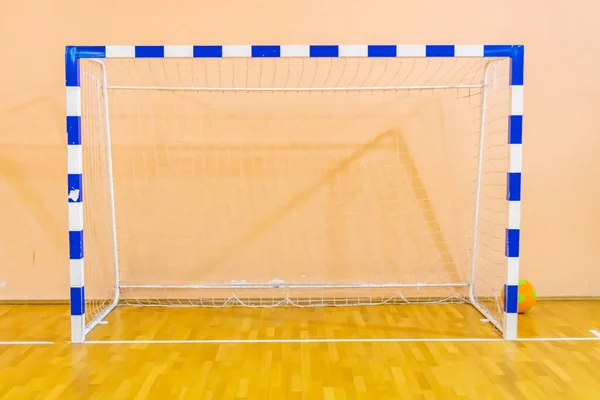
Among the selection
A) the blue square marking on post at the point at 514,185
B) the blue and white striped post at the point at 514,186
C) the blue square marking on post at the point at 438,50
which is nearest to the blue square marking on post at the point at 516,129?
the blue and white striped post at the point at 514,186

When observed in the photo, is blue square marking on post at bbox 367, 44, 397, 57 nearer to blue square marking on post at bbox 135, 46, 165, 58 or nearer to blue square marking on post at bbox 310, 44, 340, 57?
blue square marking on post at bbox 310, 44, 340, 57

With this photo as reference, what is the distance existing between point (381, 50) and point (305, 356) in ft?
5.85

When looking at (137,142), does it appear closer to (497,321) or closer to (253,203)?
(253,203)

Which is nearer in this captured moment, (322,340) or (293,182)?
(322,340)

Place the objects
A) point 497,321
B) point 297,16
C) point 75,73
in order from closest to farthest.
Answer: point 75,73, point 497,321, point 297,16

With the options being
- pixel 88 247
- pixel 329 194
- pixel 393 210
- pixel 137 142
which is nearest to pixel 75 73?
pixel 137 142

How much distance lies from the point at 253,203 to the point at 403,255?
1.18 metres

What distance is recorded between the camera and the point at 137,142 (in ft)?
15.3

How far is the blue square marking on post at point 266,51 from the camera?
3.62 metres

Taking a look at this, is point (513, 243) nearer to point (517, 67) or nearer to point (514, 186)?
point (514, 186)

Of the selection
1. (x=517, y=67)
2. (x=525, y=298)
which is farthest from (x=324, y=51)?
(x=525, y=298)

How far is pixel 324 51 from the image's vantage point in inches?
143

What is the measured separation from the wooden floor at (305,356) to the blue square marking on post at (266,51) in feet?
5.44

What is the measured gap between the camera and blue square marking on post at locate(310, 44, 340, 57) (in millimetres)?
3629
